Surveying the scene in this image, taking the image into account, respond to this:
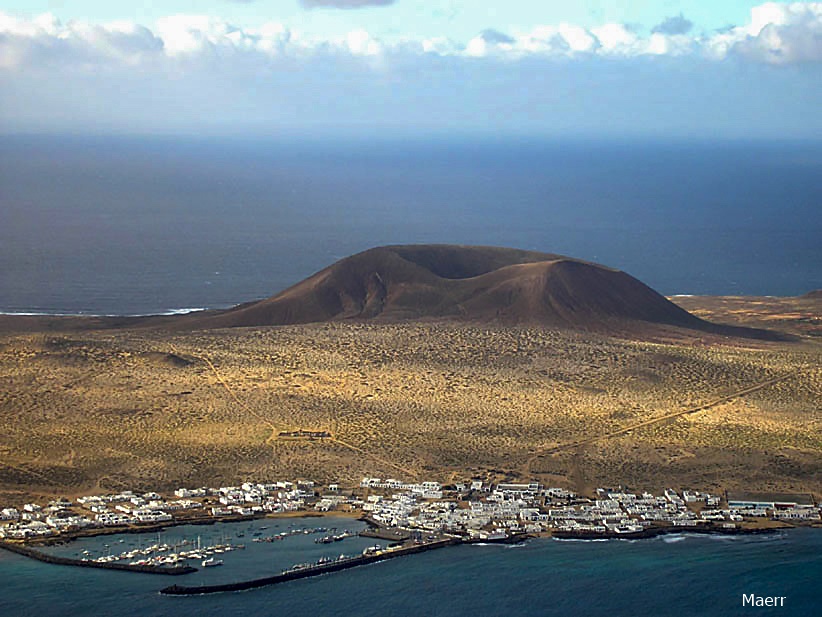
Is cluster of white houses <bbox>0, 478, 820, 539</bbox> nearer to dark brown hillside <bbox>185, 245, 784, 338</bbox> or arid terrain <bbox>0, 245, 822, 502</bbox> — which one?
arid terrain <bbox>0, 245, 822, 502</bbox>

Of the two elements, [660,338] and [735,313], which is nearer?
[660,338]

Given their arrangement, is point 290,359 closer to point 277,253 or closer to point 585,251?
point 277,253

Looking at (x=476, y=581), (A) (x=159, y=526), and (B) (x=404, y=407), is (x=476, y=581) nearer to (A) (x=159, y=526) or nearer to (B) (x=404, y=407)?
(A) (x=159, y=526)

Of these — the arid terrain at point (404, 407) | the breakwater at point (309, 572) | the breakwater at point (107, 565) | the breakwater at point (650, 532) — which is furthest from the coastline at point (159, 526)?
the breakwater at point (650, 532)

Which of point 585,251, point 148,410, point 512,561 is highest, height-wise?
point 585,251

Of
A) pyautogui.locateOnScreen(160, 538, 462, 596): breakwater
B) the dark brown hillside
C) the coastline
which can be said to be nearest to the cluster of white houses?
the coastline


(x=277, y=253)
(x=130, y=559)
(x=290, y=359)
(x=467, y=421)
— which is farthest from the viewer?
(x=277, y=253)

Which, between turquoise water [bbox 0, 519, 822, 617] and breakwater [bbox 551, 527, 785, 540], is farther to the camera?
breakwater [bbox 551, 527, 785, 540]

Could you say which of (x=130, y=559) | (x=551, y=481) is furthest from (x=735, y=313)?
(x=130, y=559)
